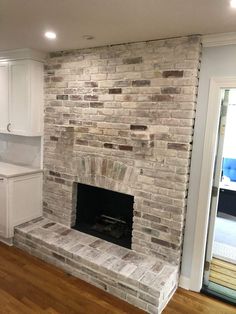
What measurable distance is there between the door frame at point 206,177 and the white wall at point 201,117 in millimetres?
37

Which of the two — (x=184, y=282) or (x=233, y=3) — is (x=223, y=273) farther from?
(x=233, y=3)

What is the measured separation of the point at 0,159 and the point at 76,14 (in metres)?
2.92

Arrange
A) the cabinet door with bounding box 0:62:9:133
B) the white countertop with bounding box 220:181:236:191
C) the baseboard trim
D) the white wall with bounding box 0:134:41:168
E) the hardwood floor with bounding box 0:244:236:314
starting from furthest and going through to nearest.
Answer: the white countertop with bounding box 220:181:236:191 → the white wall with bounding box 0:134:41:168 → the cabinet door with bounding box 0:62:9:133 → the baseboard trim → the hardwood floor with bounding box 0:244:236:314

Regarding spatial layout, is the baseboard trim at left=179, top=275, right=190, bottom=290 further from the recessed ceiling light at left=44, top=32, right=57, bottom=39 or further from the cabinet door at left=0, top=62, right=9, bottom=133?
the cabinet door at left=0, top=62, right=9, bottom=133

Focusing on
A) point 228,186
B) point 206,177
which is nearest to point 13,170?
point 206,177

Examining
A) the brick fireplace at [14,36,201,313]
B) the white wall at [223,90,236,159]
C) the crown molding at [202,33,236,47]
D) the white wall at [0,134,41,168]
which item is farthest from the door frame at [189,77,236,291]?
the white wall at [223,90,236,159]

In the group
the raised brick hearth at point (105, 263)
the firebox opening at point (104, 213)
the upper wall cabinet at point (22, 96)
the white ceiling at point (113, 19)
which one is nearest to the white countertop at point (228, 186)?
the firebox opening at point (104, 213)

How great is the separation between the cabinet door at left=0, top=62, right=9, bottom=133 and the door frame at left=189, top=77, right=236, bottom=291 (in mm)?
2634

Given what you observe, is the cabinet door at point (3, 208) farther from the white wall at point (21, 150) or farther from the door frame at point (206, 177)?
the door frame at point (206, 177)

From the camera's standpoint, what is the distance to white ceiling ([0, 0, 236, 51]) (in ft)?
5.58

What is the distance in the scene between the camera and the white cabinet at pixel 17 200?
315 cm

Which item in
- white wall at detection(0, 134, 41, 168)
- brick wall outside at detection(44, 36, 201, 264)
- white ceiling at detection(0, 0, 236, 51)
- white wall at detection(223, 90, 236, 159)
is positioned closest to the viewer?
white ceiling at detection(0, 0, 236, 51)

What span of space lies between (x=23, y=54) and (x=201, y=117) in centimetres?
229

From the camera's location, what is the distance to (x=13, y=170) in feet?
11.0
